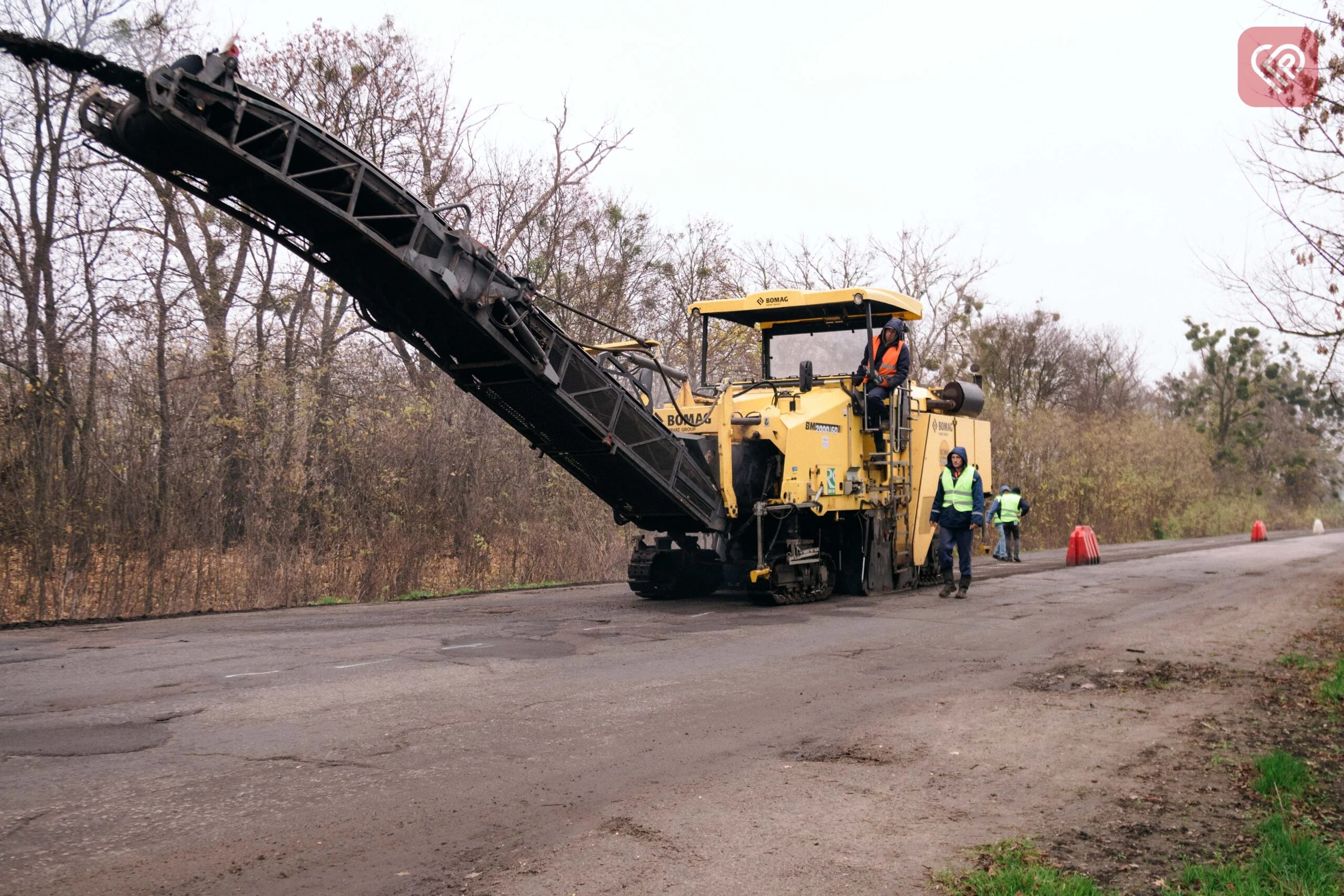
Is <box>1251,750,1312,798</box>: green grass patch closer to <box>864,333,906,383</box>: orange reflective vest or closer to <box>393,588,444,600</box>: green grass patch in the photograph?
<box>864,333,906,383</box>: orange reflective vest

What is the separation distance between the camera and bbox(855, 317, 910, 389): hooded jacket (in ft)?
43.5

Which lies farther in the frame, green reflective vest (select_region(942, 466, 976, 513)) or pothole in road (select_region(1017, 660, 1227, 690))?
green reflective vest (select_region(942, 466, 976, 513))

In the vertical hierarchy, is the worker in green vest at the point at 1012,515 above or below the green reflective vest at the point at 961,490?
below

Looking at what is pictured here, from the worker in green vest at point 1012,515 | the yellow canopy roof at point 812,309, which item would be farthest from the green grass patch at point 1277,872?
the worker in green vest at point 1012,515

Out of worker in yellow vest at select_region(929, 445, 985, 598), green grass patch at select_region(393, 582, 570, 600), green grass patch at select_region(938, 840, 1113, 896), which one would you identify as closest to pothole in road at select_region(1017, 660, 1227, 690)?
green grass patch at select_region(938, 840, 1113, 896)

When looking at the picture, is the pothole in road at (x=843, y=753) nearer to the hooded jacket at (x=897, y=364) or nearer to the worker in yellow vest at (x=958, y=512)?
the hooded jacket at (x=897, y=364)

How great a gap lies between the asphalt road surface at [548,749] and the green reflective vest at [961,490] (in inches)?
109

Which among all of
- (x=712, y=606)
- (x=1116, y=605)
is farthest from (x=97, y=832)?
(x=1116, y=605)

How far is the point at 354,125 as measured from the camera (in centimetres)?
2058

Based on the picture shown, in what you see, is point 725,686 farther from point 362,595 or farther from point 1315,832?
point 362,595

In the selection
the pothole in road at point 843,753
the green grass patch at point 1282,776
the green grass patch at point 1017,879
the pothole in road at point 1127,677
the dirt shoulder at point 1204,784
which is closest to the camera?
the green grass patch at point 1017,879

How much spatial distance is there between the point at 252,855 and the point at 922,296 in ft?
106

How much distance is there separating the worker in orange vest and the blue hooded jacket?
1.16 meters

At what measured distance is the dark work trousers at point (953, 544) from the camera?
13.8 metres
